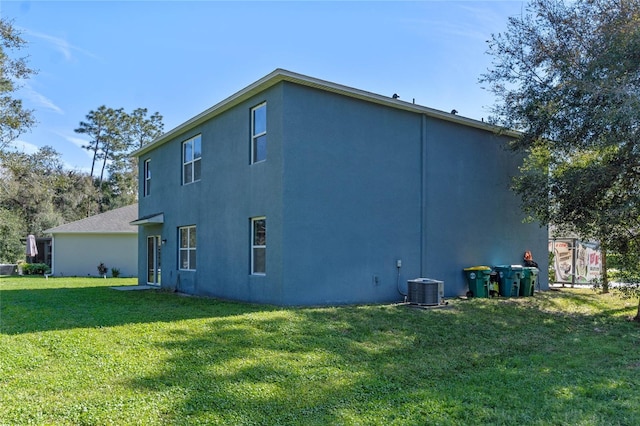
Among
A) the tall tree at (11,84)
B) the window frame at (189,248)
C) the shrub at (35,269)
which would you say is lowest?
the shrub at (35,269)

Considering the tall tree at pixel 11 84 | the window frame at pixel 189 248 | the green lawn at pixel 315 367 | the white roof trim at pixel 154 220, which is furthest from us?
the tall tree at pixel 11 84

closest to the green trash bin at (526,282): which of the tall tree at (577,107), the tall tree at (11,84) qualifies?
the tall tree at (577,107)

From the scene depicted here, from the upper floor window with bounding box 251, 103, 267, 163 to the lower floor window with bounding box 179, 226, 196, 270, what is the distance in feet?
14.2

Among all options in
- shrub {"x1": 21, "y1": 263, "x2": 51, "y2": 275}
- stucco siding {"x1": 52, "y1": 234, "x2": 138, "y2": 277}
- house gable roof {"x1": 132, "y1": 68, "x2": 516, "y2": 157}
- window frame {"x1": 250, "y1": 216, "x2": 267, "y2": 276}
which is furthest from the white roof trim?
shrub {"x1": 21, "y1": 263, "x2": 51, "y2": 275}

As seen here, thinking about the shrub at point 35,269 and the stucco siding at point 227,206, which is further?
the shrub at point 35,269

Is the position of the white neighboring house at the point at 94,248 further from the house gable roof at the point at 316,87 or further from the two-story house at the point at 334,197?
the house gable roof at the point at 316,87

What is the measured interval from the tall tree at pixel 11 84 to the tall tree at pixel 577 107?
649 inches

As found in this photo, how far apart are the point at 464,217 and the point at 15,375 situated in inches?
440

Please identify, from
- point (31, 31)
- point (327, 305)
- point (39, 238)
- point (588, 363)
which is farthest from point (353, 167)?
point (39, 238)

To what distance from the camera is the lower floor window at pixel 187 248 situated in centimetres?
1464

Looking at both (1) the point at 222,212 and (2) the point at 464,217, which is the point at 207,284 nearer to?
(1) the point at 222,212

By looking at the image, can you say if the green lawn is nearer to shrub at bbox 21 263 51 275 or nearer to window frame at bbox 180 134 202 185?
window frame at bbox 180 134 202 185

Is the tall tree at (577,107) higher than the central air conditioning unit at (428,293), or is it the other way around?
the tall tree at (577,107)

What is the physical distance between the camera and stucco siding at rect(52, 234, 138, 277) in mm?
25875
